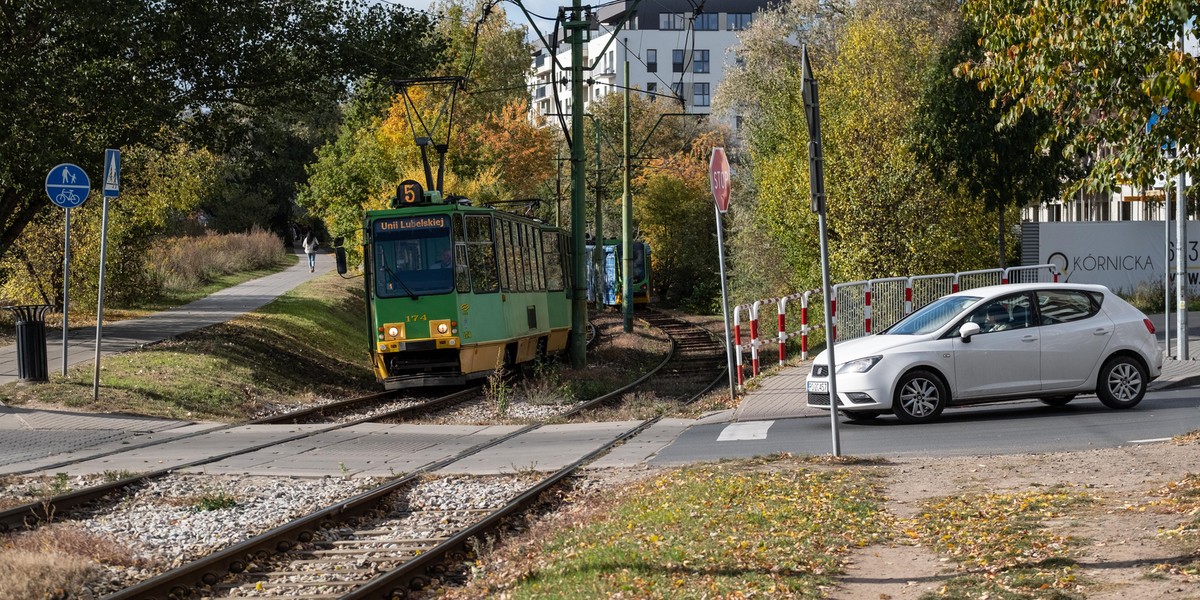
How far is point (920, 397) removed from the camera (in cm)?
1507

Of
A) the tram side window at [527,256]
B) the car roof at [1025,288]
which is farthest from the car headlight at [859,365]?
the tram side window at [527,256]

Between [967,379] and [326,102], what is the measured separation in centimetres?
1562

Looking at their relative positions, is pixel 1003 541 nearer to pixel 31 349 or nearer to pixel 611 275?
pixel 31 349

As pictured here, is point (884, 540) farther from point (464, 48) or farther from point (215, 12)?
point (464, 48)

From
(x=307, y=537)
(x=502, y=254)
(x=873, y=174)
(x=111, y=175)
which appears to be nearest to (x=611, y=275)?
(x=873, y=174)

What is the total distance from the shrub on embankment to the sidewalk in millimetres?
572

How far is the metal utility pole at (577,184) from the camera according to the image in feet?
85.9

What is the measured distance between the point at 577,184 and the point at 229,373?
7.93 m

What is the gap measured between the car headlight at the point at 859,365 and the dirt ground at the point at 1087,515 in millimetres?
2716

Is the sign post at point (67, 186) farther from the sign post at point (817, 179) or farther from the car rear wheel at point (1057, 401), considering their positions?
the car rear wheel at point (1057, 401)

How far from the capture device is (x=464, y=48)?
197 feet

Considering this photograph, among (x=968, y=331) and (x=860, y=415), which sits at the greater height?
(x=968, y=331)

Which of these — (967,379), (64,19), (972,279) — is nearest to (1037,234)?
(972,279)

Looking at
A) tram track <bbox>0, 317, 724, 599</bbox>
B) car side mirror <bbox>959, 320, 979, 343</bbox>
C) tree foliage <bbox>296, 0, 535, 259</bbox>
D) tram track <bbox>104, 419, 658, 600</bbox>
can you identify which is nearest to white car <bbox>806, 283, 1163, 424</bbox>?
car side mirror <bbox>959, 320, 979, 343</bbox>
